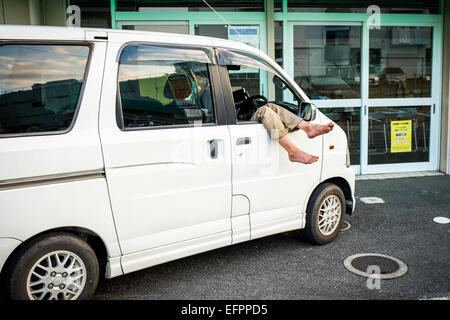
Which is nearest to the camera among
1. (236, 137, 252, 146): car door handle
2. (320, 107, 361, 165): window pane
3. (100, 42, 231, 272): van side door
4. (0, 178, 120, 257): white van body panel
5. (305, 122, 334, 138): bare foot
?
(0, 178, 120, 257): white van body panel

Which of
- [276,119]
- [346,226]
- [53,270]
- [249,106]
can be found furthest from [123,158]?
[346,226]

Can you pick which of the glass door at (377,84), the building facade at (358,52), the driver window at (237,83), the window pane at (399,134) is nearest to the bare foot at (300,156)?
the driver window at (237,83)

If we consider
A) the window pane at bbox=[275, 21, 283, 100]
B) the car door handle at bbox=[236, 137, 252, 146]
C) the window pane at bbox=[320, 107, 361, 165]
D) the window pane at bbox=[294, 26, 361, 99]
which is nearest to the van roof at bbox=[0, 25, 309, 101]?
the car door handle at bbox=[236, 137, 252, 146]

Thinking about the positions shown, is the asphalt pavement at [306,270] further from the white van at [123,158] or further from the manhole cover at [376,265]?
the white van at [123,158]

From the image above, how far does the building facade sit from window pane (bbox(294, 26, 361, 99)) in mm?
18

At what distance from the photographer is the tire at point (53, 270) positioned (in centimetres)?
270

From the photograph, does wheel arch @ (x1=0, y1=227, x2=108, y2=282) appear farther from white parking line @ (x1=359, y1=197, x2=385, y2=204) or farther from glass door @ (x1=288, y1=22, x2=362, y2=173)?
glass door @ (x1=288, y1=22, x2=362, y2=173)

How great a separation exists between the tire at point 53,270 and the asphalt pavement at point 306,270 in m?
0.50

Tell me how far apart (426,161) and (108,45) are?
6.84 m

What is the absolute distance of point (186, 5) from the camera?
6.81 meters

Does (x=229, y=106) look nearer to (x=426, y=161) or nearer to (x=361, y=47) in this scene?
(x=361, y=47)

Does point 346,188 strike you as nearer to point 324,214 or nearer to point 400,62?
point 324,214

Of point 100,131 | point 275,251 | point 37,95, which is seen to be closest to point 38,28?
point 37,95

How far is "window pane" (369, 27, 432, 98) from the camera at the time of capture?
25.1 feet
